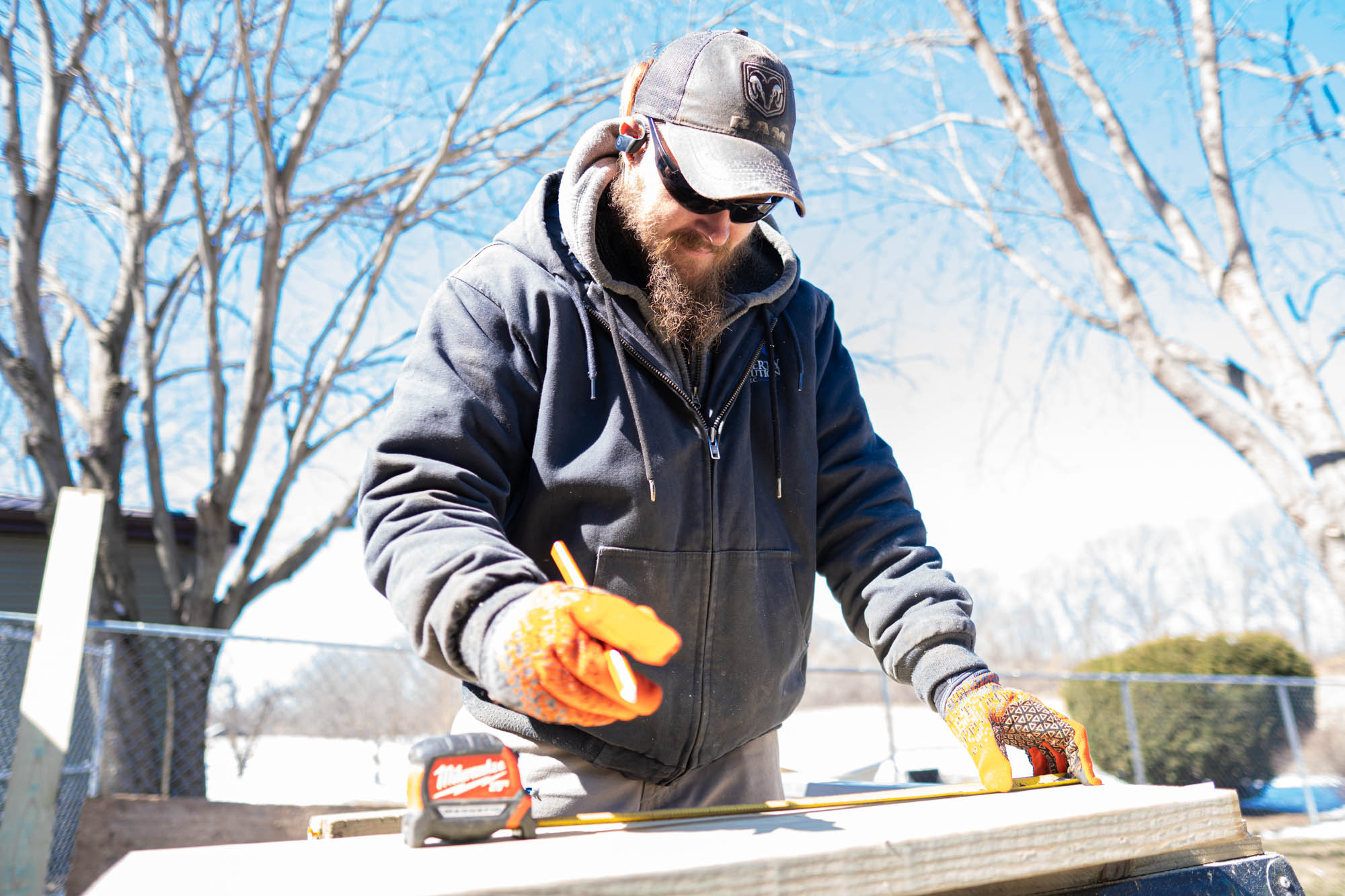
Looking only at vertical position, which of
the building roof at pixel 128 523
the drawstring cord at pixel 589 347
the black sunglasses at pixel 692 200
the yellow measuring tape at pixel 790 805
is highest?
the building roof at pixel 128 523

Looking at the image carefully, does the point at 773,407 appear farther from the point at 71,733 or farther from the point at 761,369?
the point at 71,733

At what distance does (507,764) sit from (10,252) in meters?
7.26

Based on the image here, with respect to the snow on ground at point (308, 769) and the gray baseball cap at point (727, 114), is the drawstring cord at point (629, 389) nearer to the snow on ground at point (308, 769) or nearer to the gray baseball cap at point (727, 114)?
the gray baseball cap at point (727, 114)

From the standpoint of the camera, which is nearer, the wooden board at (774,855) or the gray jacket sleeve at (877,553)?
the wooden board at (774,855)

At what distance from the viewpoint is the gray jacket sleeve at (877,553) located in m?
1.53

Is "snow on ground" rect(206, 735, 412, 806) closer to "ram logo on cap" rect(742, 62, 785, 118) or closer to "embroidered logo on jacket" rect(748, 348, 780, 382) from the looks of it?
"embroidered logo on jacket" rect(748, 348, 780, 382)

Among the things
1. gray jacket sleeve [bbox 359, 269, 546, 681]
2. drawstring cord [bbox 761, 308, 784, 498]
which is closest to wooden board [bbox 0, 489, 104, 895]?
gray jacket sleeve [bbox 359, 269, 546, 681]

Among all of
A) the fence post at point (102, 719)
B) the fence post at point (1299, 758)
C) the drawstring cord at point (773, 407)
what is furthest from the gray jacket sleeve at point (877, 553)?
the fence post at point (1299, 758)

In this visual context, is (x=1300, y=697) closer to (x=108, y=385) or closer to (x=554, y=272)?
(x=554, y=272)

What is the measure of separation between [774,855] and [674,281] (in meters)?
1.12

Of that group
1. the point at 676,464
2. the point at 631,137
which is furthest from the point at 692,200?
the point at 676,464

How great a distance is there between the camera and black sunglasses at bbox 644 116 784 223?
1607 mm

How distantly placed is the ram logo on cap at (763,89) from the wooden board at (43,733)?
4.02 metres

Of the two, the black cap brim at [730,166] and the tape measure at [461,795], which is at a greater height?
the black cap brim at [730,166]
